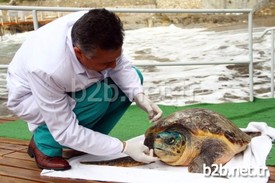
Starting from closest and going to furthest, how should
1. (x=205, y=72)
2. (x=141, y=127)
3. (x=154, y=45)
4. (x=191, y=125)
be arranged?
(x=191, y=125) < (x=141, y=127) < (x=205, y=72) < (x=154, y=45)

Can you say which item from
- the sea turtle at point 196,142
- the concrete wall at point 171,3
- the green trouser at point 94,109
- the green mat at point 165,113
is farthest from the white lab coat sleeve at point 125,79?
the concrete wall at point 171,3

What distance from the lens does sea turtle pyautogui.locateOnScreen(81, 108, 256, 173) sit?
1457 mm

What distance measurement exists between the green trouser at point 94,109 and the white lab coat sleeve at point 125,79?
0.07 ft

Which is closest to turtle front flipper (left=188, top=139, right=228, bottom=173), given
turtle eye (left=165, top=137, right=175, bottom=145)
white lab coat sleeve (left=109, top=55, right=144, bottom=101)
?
turtle eye (left=165, top=137, right=175, bottom=145)

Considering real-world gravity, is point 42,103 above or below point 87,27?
below

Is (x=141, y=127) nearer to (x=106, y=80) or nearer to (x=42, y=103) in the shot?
(x=106, y=80)

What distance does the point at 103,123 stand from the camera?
5.36ft

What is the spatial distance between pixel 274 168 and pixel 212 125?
274mm

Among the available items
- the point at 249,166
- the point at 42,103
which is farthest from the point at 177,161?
the point at 42,103

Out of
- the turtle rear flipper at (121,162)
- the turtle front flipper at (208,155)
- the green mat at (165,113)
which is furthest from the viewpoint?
the green mat at (165,113)

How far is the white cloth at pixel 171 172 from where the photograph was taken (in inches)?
52.9

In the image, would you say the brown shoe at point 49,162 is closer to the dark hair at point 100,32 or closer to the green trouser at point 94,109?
the green trouser at point 94,109

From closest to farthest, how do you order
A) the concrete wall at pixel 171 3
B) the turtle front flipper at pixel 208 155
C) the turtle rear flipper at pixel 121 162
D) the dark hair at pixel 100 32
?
the dark hair at pixel 100 32 → the turtle front flipper at pixel 208 155 → the turtle rear flipper at pixel 121 162 → the concrete wall at pixel 171 3

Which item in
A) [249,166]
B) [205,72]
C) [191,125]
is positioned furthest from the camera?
[205,72]
